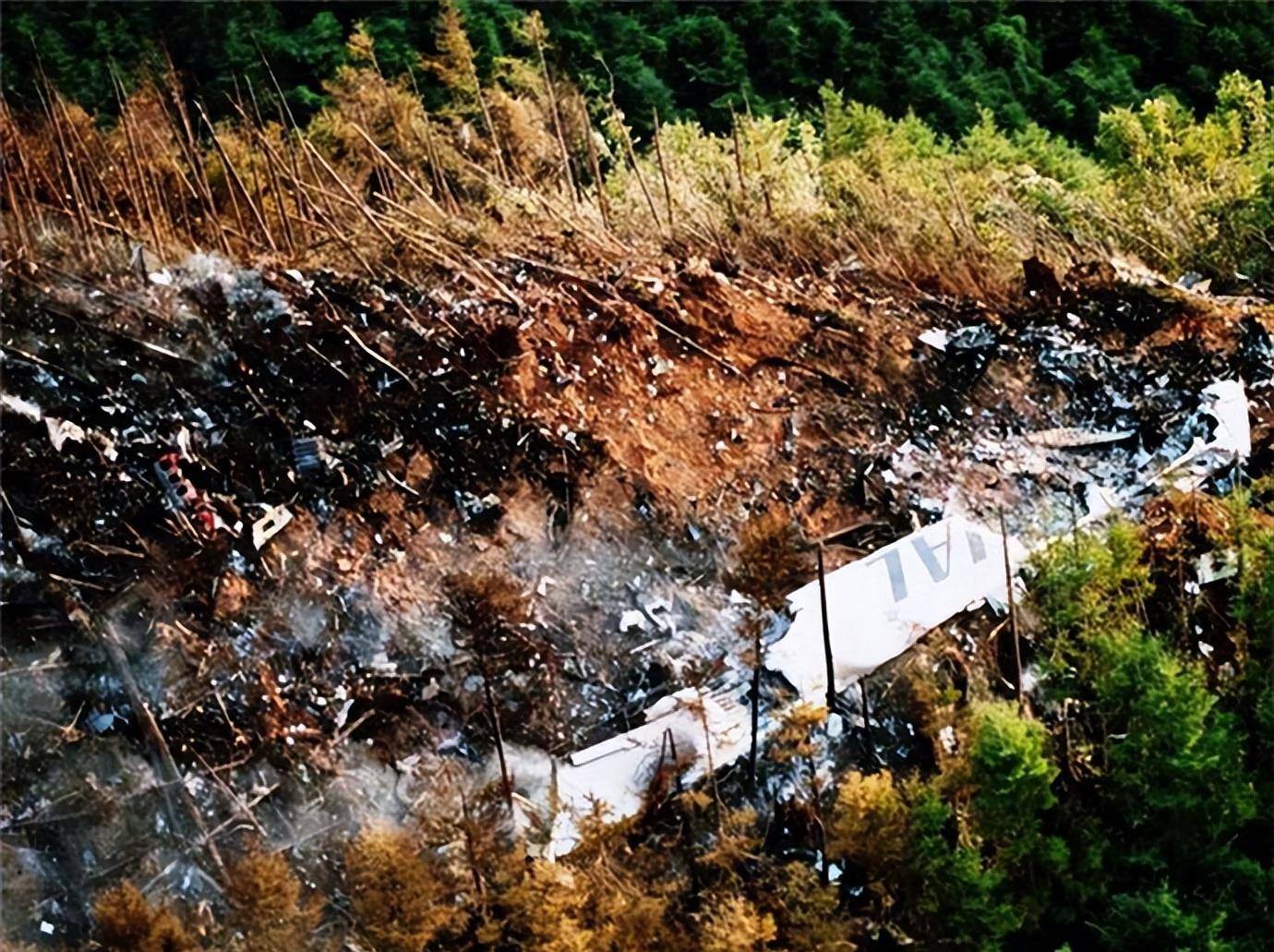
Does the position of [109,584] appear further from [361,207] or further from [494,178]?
[494,178]

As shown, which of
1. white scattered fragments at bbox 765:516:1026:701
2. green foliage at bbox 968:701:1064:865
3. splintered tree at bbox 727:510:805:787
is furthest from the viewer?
white scattered fragments at bbox 765:516:1026:701

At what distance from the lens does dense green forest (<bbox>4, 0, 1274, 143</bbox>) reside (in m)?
12.3

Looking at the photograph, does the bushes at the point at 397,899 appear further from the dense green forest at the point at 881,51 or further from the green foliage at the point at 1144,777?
the dense green forest at the point at 881,51

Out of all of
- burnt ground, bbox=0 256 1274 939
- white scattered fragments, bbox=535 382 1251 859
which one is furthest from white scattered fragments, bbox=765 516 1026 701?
burnt ground, bbox=0 256 1274 939

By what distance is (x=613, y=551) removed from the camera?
26.1 ft

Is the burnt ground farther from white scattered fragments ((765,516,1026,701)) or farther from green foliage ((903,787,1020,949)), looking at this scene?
green foliage ((903,787,1020,949))

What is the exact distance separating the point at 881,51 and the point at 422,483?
718 centimetres

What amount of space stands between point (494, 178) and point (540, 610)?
3.45 metres

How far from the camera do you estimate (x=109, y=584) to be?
7.26 m

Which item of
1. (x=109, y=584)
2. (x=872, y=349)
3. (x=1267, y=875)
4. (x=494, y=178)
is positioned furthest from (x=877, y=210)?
(x=109, y=584)

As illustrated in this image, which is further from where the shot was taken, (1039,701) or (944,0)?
(944,0)

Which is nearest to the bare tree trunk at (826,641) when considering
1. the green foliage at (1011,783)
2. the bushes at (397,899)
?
the green foliage at (1011,783)

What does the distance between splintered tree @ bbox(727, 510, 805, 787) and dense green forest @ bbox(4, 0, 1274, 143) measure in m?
5.83

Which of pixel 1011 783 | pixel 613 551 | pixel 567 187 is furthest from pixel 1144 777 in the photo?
pixel 567 187
